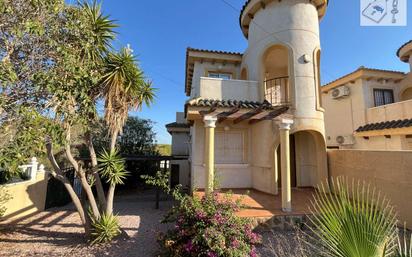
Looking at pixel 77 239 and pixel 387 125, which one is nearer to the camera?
pixel 77 239

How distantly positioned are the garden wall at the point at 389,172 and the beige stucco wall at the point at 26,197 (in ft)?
57.4

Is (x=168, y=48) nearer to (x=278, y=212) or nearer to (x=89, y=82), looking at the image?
(x=89, y=82)

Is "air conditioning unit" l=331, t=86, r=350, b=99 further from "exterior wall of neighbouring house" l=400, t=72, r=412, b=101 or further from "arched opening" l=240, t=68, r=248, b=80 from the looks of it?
"arched opening" l=240, t=68, r=248, b=80

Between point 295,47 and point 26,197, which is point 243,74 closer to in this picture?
point 295,47

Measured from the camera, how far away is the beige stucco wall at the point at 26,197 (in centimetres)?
1058

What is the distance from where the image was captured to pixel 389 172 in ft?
28.7

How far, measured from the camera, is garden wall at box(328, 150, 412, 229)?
26.4ft

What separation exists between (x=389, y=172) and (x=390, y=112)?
942 centimetres

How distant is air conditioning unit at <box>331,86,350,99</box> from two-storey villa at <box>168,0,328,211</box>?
7623 mm

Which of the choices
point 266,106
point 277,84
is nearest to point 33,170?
point 266,106

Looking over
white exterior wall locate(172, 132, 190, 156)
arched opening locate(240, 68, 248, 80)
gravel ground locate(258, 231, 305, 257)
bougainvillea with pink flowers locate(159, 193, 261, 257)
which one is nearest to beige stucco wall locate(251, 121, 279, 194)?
gravel ground locate(258, 231, 305, 257)

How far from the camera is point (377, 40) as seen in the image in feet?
37.8

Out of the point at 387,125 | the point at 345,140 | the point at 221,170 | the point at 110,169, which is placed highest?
the point at 387,125

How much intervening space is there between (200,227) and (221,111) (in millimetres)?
5240
